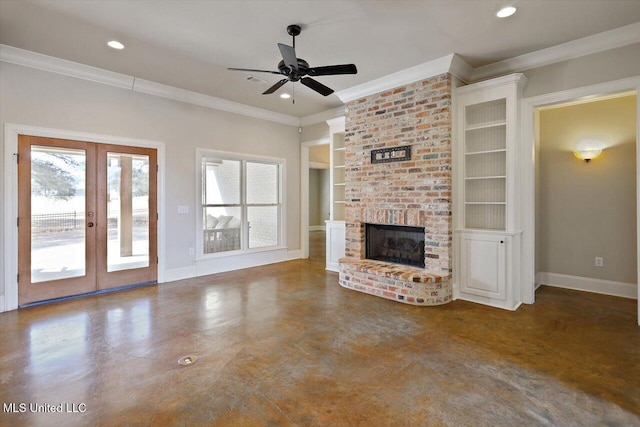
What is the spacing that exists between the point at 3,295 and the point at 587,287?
25.4ft

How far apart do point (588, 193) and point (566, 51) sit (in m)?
2.08

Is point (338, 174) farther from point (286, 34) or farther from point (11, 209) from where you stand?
point (11, 209)

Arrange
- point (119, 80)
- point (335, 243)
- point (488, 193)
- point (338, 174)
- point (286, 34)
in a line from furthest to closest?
point (338, 174) < point (335, 243) < point (119, 80) < point (488, 193) < point (286, 34)

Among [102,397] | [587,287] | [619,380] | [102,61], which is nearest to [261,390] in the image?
[102,397]

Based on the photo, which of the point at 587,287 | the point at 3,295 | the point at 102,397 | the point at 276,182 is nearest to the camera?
the point at 102,397

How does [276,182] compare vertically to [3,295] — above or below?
above

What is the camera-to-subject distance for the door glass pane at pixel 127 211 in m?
4.61

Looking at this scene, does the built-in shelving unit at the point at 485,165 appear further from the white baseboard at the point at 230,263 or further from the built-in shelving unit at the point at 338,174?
the white baseboard at the point at 230,263

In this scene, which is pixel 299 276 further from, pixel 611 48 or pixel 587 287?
pixel 611 48

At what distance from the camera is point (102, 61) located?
409 cm

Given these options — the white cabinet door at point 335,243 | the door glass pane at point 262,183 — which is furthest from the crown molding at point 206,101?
the white cabinet door at point 335,243

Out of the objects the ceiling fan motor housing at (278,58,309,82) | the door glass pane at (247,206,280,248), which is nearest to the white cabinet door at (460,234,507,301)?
the ceiling fan motor housing at (278,58,309,82)

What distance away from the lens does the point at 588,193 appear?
4523 mm

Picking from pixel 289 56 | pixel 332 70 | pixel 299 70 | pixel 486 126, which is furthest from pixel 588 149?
pixel 289 56
